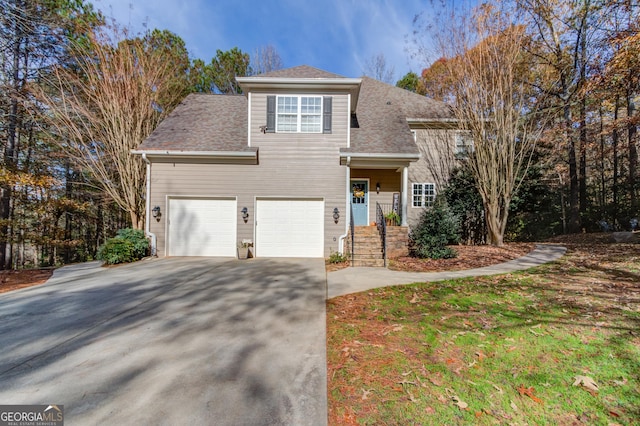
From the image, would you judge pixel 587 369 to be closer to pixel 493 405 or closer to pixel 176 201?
pixel 493 405

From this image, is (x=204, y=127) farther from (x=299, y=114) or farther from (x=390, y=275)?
(x=390, y=275)

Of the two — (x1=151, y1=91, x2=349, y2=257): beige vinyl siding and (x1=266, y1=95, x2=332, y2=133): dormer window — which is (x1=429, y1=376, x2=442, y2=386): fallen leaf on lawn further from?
(x1=266, y1=95, x2=332, y2=133): dormer window

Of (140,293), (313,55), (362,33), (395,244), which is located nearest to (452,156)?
(395,244)

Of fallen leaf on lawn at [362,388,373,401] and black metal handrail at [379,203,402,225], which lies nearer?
fallen leaf on lawn at [362,388,373,401]

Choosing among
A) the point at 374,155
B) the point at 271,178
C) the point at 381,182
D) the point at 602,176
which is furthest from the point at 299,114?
the point at 602,176

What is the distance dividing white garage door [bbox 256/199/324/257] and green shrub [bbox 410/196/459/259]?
124 inches

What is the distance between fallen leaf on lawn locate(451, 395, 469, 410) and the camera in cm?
209

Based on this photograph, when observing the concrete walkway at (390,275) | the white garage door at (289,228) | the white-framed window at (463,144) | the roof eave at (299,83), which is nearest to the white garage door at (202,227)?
the white garage door at (289,228)

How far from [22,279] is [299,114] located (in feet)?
28.6

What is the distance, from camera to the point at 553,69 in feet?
38.7

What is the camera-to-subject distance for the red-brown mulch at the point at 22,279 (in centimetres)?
579

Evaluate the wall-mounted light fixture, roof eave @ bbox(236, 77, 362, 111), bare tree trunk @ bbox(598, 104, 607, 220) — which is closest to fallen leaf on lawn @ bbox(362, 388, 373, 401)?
roof eave @ bbox(236, 77, 362, 111)

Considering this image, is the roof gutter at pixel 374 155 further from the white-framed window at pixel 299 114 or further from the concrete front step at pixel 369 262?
the concrete front step at pixel 369 262

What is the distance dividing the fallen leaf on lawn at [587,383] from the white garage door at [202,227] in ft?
28.1
